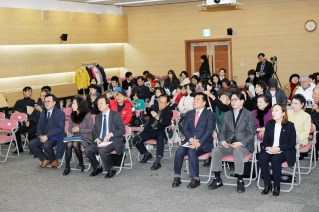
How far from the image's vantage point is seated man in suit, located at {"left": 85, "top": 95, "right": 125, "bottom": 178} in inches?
305

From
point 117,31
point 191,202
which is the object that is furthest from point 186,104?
point 117,31

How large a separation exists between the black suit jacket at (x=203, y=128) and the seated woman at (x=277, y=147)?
2.95 ft

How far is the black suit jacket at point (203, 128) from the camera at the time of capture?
7164 mm

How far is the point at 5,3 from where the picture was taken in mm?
14328

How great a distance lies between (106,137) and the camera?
7777 millimetres

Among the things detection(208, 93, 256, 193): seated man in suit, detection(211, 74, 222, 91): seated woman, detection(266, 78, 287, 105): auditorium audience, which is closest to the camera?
detection(208, 93, 256, 193): seated man in suit

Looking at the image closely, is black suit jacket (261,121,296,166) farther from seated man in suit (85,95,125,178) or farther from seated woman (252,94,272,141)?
seated man in suit (85,95,125,178)

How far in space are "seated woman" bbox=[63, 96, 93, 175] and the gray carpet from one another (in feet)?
0.98

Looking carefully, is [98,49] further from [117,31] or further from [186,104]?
[186,104]

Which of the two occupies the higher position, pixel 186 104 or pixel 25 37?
pixel 25 37

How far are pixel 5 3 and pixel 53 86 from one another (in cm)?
302

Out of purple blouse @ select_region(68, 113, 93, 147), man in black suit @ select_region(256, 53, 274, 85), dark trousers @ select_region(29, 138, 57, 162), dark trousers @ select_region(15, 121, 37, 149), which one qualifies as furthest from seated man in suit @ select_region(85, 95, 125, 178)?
man in black suit @ select_region(256, 53, 274, 85)

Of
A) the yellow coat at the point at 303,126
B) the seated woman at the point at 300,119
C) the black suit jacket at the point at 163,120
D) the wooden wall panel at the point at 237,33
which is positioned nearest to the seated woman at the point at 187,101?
the black suit jacket at the point at 163,120

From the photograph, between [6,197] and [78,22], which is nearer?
[6,197]
